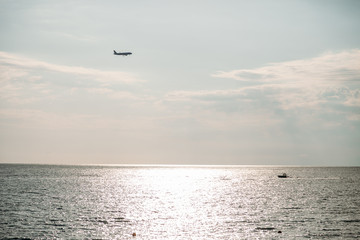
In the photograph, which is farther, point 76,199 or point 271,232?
point 76,199

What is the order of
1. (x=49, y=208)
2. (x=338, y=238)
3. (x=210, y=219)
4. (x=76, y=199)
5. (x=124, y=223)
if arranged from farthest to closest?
1. (x=76, y=199)
2. (x=49, y=208)
3. (x=210, y=219)
4. (x=124, y=223)
5. (x=338, y=238)

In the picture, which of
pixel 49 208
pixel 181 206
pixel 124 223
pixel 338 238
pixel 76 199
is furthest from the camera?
pixel 76 199

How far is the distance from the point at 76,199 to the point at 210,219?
5237 cm

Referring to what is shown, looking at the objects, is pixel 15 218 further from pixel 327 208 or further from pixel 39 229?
pixel 327 208

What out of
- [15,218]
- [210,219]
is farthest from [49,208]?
[210,219]

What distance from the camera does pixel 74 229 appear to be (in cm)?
7081

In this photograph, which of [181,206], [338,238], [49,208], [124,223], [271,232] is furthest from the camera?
[181,206]

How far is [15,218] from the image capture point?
8031 centimetres

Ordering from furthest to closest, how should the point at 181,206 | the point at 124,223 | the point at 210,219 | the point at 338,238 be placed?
1. the point at 181,206
2. the point at 210,219
3. the point at 124,223
4. the point at 338,238

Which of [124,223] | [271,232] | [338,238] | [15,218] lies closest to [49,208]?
[15,218]

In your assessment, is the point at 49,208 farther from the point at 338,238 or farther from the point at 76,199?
the point at 338,238

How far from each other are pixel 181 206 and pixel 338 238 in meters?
50.2

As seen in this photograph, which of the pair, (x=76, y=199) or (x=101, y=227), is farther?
(x=76, y=199)

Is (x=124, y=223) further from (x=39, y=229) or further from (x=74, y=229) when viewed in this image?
(x=39, y=229)
